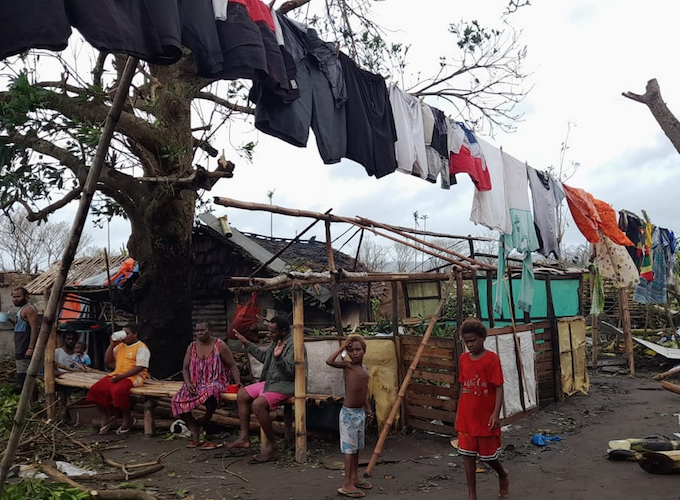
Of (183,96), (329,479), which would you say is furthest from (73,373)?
(329,479)

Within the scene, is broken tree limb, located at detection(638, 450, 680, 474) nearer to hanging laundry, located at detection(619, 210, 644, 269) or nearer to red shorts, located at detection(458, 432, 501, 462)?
red shorts, located at detection(458, 432, 501, 462)

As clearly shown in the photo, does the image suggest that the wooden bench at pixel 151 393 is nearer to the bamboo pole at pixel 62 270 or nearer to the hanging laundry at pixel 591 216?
the bamboo pole at pixel 62 270

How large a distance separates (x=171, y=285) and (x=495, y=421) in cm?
630

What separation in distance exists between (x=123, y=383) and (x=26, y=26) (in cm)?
592

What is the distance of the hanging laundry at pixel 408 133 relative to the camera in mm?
6910

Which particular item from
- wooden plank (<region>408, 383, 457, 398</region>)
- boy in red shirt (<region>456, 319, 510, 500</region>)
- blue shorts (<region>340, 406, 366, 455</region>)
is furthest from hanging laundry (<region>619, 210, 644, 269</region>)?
blue shorts (<region>340, 406, 366, 455</region>)

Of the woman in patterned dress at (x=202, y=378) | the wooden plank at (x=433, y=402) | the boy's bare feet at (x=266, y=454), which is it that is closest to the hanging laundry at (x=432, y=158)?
the wooden plank at (x=433, y=402)

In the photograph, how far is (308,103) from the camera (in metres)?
5.73

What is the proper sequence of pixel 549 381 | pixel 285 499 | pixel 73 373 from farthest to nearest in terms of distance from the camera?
1. pixel 549 381
2. pixel 73 373
3. pixel 285 499

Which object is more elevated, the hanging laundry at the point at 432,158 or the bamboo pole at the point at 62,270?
the hanging laundry at the point at 432,158

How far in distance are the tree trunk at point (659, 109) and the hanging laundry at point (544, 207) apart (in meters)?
4.23

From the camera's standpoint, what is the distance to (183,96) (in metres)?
8.42

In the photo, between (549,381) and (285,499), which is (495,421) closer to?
(285,499)

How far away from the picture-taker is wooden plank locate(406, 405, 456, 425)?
7535 mm
